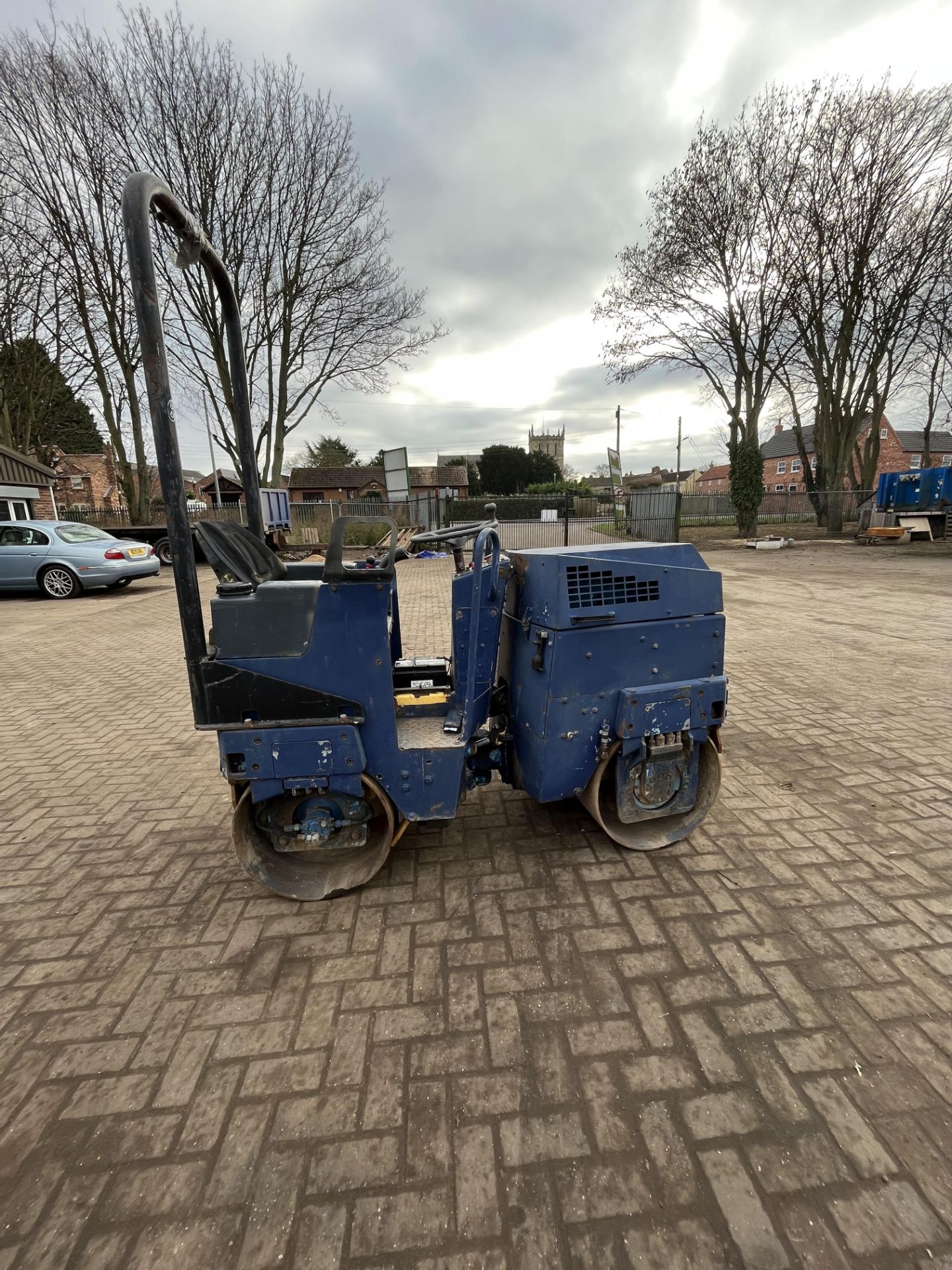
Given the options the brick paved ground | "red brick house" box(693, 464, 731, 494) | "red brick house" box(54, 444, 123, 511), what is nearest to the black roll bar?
the brick paved ground

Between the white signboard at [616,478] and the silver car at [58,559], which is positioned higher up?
the white signboard at [616,478]

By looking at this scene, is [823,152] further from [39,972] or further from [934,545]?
[39,972]

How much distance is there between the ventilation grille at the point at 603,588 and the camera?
2.44m

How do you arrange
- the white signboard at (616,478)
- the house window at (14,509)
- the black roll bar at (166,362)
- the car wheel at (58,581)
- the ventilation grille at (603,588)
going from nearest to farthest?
the black roll bar at (166,362) → the ventilation grille at (603,588) → the car wheel at (58,581) → the house window at (14,509) → the white signboard at (616,478)

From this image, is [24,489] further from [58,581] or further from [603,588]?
[603,588]

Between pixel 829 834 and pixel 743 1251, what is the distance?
7.01 ft

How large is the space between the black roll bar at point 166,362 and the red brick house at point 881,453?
170 feet

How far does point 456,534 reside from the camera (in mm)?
2662

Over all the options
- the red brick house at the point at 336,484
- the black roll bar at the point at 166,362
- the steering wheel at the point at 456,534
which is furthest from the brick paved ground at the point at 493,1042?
the red brick house at the point at 336,484

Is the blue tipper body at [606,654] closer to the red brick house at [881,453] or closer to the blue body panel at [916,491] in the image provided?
the blue body panel at [916,491]

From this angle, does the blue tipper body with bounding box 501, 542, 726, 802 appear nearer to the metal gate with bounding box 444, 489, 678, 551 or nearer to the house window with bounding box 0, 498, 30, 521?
the house window with bounding box 0, 498, 30, 521

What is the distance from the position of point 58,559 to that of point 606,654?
12.7 m

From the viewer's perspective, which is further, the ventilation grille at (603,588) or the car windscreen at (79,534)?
the car windscreen at (79,534)

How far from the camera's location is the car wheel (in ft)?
36.9
